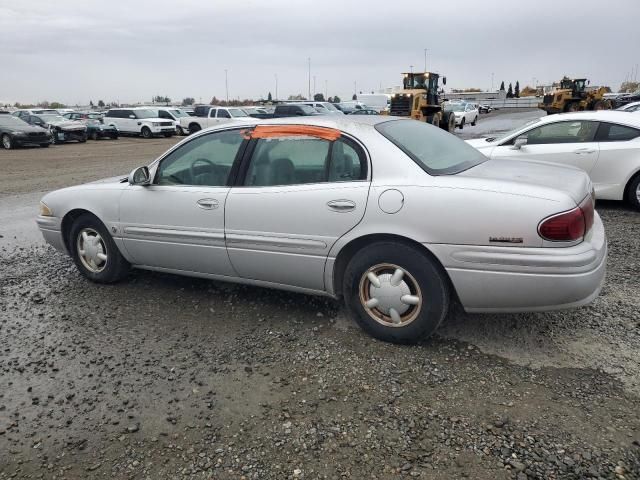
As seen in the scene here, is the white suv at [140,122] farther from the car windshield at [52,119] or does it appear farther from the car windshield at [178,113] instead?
the car windshield at [52,119]

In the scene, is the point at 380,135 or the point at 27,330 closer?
the point at 380,135

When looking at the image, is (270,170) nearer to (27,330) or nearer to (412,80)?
(27,330)

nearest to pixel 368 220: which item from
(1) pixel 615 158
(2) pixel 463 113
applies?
(1) pixel 615 158

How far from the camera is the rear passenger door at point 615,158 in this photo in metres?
7.13

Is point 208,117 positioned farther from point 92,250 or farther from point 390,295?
point 390,295

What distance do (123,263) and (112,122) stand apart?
95.6ft

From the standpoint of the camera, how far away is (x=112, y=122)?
30984mm

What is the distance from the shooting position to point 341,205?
11.5 ft

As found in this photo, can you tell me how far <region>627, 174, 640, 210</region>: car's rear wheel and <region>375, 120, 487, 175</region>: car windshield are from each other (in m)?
4.10

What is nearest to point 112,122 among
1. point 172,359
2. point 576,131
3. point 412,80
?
point 412,80

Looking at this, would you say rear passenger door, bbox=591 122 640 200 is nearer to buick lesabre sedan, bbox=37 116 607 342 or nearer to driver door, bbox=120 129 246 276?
buick lesabre sedan, bbox=37 116 607 342

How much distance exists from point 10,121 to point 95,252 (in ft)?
71.7

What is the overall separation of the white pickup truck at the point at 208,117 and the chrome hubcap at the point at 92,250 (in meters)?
24.4

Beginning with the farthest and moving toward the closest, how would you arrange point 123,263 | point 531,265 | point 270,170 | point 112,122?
point 112,122, point 123,263, point 270,170, point 531,265
